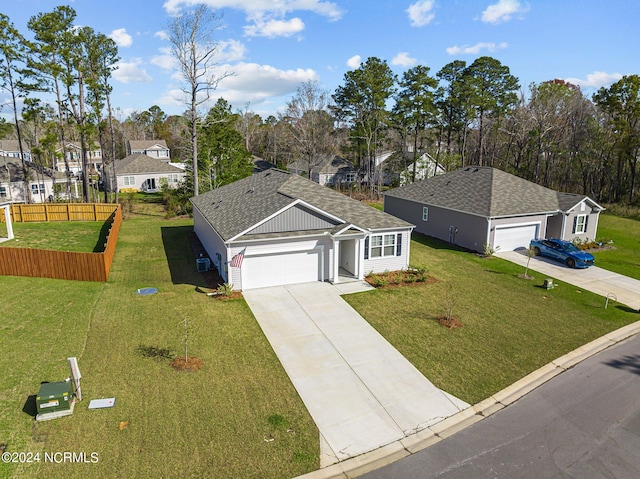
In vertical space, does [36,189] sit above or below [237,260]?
above

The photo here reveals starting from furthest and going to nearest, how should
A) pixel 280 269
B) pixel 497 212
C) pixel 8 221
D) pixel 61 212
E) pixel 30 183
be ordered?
pixel 30 183, pixel 61 212, pixel 8 221, pixel 497 212, pixel 280 269

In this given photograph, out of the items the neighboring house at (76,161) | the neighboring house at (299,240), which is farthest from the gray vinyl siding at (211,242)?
the neighboring house at (76,161)

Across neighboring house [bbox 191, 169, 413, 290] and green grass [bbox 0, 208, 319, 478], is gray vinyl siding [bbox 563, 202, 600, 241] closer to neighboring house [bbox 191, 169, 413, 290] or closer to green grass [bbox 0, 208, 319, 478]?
neighboring house [bbox 191, 169, 413, 290]

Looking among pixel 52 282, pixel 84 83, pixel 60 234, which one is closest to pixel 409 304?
pixel 52 282

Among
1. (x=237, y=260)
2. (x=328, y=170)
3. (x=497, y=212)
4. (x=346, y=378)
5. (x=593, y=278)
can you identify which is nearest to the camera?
(x=346, y=378)

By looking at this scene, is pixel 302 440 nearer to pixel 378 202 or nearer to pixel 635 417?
pixel 635 417

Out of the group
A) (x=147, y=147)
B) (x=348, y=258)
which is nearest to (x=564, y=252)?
(x=348, y=258)

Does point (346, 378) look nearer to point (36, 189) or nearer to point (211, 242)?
point (211, 242)
